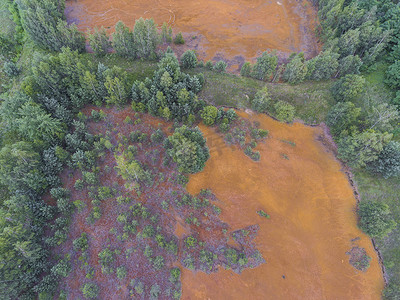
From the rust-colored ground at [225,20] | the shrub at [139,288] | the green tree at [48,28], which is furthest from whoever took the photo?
the rust-colored ground at [225,20]

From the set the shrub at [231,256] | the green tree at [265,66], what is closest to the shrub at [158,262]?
the shrub at [231,256]

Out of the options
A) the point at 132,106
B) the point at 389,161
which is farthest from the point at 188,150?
the point at 389,161

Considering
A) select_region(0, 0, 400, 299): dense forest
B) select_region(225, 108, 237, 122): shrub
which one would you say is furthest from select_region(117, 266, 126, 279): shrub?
select_region(225, 108, 237, 122): shrub

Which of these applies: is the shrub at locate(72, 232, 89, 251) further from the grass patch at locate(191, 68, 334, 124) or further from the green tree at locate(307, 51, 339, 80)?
the green tree at locate(307, 51, 339, 80)

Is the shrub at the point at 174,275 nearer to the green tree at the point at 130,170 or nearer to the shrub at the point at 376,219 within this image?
the green tree at the point at 130,170

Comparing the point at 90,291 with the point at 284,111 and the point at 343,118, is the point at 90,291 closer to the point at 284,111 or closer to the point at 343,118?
the point at 284,111

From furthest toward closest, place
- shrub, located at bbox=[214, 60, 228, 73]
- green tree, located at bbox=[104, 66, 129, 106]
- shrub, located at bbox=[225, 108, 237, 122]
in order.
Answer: shrub, located at bbox=[214, 60, 228, 73], shrub, located at bbox=[225, 108, 237, 122], green tree, located at bbox=[104, 66, 129, 106]

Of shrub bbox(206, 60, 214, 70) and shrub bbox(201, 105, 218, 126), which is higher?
shrub bbox(206, 60, 214, 70)
